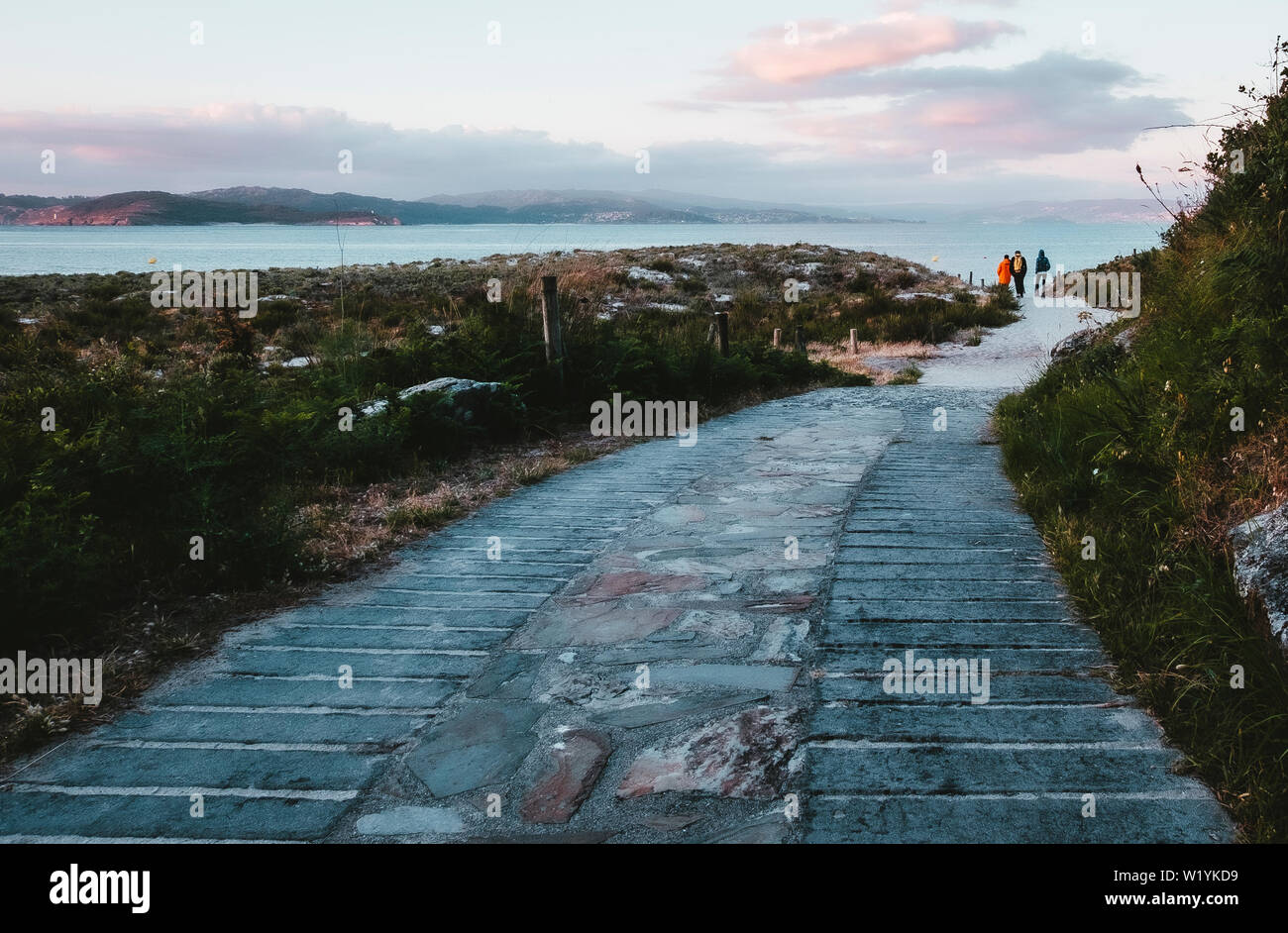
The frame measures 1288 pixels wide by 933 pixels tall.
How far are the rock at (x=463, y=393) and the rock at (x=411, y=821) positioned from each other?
6.68m

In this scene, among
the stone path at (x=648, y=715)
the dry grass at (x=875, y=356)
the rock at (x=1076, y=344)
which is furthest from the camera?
the dry grass at (x=875, y=356)

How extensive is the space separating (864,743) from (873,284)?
133ft

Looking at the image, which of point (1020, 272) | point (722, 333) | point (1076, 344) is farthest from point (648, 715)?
point (1020, 272)

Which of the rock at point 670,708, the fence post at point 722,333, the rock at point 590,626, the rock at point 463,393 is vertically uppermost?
the fence post at point 722,333

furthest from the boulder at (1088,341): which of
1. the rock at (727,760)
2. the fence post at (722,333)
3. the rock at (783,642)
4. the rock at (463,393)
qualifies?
the rock at (727,760)

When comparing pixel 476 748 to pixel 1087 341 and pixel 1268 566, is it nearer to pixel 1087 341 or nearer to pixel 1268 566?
pixel 1268 566

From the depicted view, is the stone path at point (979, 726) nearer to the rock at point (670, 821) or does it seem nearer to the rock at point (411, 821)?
the rock at point (670, 821)

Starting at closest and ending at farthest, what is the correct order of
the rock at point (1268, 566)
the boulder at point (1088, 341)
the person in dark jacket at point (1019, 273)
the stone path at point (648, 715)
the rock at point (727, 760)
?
the stone path at point (648, 715) < the rock at point (727, 760) < the rock at point (1268, 566) < the boulder at point (1088, 341) < the person in dark jacket at point (1019, 273)

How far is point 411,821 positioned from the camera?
2.75 meters

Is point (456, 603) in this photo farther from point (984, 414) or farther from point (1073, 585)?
point (984, 414)

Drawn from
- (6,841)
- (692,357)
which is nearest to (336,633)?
(6,841)

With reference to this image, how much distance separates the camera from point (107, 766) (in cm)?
313

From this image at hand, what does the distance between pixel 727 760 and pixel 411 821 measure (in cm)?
99

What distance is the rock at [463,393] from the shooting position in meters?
9.36
